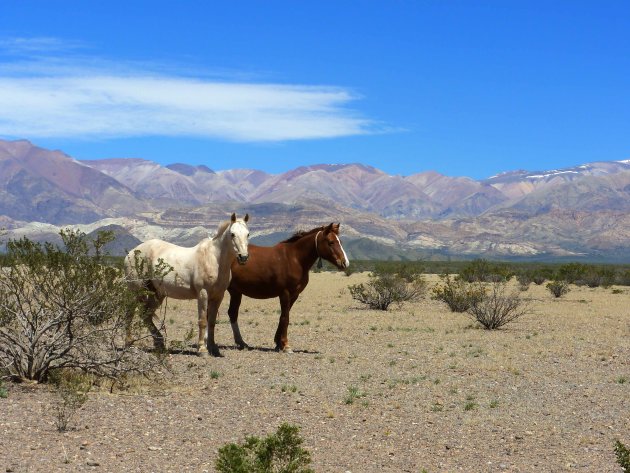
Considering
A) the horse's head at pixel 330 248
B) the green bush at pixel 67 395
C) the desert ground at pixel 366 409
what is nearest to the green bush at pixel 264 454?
the desert ground at pixel 366 409

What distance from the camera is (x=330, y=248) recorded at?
18.1 m

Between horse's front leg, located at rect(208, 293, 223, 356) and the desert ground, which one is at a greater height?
horse's front leg, located at rect(208, 293, 223, 356)

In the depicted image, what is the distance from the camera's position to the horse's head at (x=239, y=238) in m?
15.6

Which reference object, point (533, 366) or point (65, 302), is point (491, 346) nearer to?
point (533, 366)

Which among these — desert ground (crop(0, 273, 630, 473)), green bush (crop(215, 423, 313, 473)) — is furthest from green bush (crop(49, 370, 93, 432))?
green bush (crop(215, 423, 313, 473))

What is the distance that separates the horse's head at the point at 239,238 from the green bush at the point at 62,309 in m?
2.94

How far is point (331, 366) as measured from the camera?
16.3m

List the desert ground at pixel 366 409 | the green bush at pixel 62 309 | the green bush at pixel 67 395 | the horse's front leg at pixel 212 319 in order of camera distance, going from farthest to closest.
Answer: the horse's front leg at pixel 212 319, the green bush at pixel 62 309, the green bush at pixel 67 395, the desert ground at pixel 366 409

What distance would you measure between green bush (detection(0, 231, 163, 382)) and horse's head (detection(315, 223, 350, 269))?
5912 mm

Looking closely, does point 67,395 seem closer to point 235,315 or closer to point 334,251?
point 235,315

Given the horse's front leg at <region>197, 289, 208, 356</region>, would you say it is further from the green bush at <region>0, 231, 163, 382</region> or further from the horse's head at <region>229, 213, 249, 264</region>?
the green bush at <region>0, 231, 163, 382</region>

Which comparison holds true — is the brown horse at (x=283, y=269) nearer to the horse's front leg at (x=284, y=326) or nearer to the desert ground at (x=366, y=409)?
the horse's front leg at (x=284, y=326)

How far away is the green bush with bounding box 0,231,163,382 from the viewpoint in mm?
12672

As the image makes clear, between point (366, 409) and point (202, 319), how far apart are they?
4.94 m
